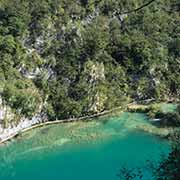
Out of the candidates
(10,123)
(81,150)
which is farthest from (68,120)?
(81,150)

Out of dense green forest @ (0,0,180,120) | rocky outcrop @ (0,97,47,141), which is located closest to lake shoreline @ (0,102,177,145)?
rocky outcrop @ (0,97,47,141)

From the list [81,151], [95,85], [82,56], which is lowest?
[81,151]

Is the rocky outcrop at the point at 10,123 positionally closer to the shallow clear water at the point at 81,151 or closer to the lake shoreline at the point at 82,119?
the lake shoreline at the point at 82,119

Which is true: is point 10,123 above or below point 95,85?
below

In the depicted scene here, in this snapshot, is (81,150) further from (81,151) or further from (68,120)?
(68,120)

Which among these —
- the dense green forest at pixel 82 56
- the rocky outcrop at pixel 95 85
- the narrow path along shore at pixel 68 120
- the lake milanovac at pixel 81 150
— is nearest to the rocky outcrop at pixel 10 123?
the narrow path along shore at pixel 68 120

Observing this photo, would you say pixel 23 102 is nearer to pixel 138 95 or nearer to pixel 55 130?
pixel 55 130

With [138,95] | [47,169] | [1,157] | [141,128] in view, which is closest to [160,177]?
[47,169]
